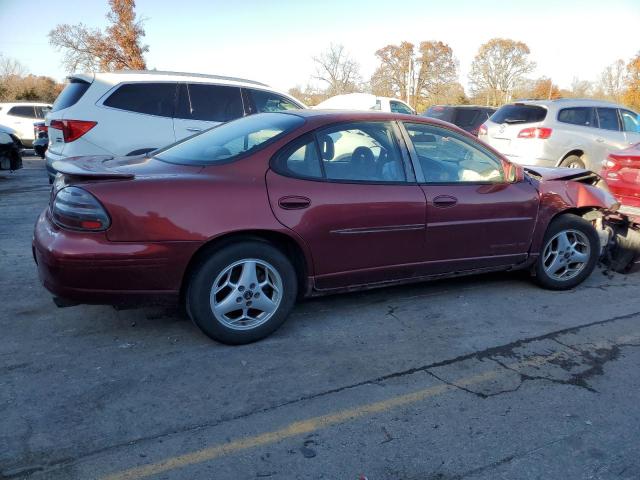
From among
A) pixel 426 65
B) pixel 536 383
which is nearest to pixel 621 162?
pixel 536 383

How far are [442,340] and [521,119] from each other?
7.38 meters

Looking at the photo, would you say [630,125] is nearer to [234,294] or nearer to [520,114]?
[520,114]

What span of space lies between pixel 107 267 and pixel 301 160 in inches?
54.5

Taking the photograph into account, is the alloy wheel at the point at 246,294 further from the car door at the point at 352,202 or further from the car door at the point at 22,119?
the car door at the point at 22,119

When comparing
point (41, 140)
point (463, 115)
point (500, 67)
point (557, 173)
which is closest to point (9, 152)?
point (41, 140)

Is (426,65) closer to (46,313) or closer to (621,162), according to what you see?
(621,162)

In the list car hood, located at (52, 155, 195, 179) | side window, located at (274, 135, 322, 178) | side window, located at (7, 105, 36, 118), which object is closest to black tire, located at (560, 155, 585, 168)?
side window, located at (274, 135, 322, 178)

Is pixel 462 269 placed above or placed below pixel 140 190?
below

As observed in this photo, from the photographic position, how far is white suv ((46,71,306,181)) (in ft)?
21.4

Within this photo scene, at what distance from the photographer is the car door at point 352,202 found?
3475 mm

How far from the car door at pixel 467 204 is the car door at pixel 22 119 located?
52.2 ft

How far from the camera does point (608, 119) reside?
995 cm

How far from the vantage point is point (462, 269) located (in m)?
4.21

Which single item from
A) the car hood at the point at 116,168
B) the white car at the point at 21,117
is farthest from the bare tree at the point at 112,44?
the car hood at the point at 116,168
